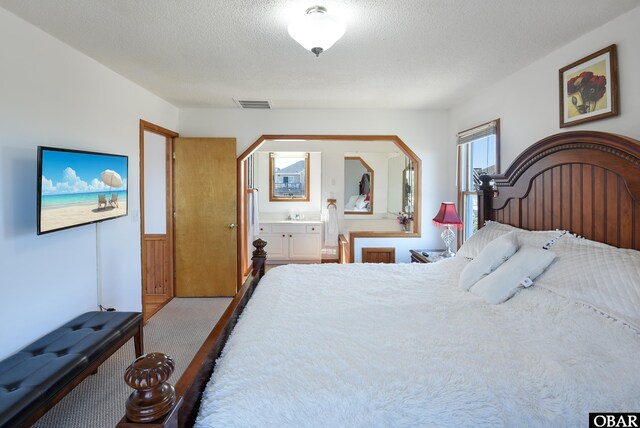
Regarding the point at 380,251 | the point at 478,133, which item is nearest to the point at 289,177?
the point at 380,251

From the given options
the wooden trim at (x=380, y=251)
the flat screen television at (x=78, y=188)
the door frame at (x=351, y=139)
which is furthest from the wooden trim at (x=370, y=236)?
the flat screen television at (x=78, y=188)

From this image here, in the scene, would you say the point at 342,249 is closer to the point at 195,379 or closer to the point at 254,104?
the point at 254,104

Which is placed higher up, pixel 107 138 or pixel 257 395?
pixel 107 138

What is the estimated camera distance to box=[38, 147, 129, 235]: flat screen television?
6.86 feet

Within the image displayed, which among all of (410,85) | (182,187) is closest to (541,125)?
(410,85)

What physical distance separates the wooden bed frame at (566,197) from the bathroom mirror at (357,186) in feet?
12.5

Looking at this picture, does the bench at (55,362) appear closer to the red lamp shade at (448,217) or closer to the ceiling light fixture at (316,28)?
the ceiling light fixture at (316,28)

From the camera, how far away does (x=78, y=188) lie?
2385 mm

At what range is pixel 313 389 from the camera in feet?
3.47

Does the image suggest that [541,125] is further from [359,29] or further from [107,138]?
[107,138]

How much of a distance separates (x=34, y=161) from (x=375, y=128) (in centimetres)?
333

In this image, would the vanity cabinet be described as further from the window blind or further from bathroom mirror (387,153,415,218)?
the window blind

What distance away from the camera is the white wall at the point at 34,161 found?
198 centimetres

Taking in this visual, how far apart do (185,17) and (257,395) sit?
203cm
